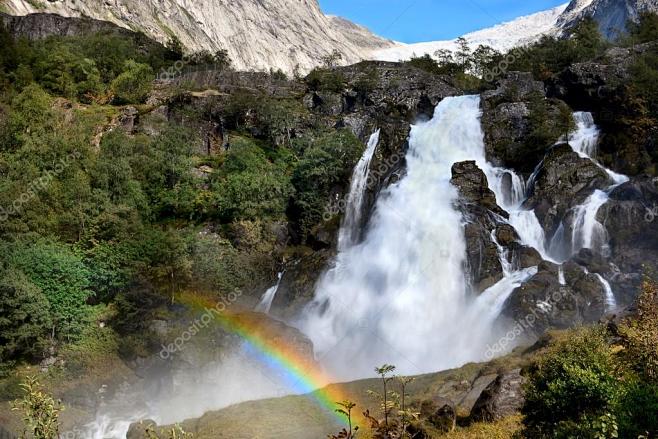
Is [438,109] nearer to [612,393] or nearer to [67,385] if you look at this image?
[67,385]

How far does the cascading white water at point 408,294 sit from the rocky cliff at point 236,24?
9108cm

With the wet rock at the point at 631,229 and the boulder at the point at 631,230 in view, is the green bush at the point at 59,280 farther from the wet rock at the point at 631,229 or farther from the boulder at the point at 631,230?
the boulder at the point at 631,230

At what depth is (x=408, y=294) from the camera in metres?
28.7

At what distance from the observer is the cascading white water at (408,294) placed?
25.1 metres

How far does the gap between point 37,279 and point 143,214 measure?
33.4ft

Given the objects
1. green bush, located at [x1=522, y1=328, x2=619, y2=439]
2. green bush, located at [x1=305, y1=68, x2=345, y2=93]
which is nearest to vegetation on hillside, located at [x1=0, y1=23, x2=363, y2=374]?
green bush, located at [x1=305, y1=68, x2=345, y2=93]

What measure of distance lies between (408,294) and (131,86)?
3946 cm

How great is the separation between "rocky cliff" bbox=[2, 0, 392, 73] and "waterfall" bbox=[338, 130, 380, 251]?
84.2 metres

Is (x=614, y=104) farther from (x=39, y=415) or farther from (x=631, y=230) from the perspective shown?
(x=39, y=415)

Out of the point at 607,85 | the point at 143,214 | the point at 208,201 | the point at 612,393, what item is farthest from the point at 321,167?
the point at 612,393

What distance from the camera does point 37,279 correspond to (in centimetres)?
2852

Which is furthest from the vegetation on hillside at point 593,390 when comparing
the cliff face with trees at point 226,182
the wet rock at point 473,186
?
the wet rock at point 473,186

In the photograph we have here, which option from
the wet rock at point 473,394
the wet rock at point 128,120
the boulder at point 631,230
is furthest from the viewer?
the wet rock at point 128,120

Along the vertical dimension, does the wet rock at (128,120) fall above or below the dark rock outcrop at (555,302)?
above
